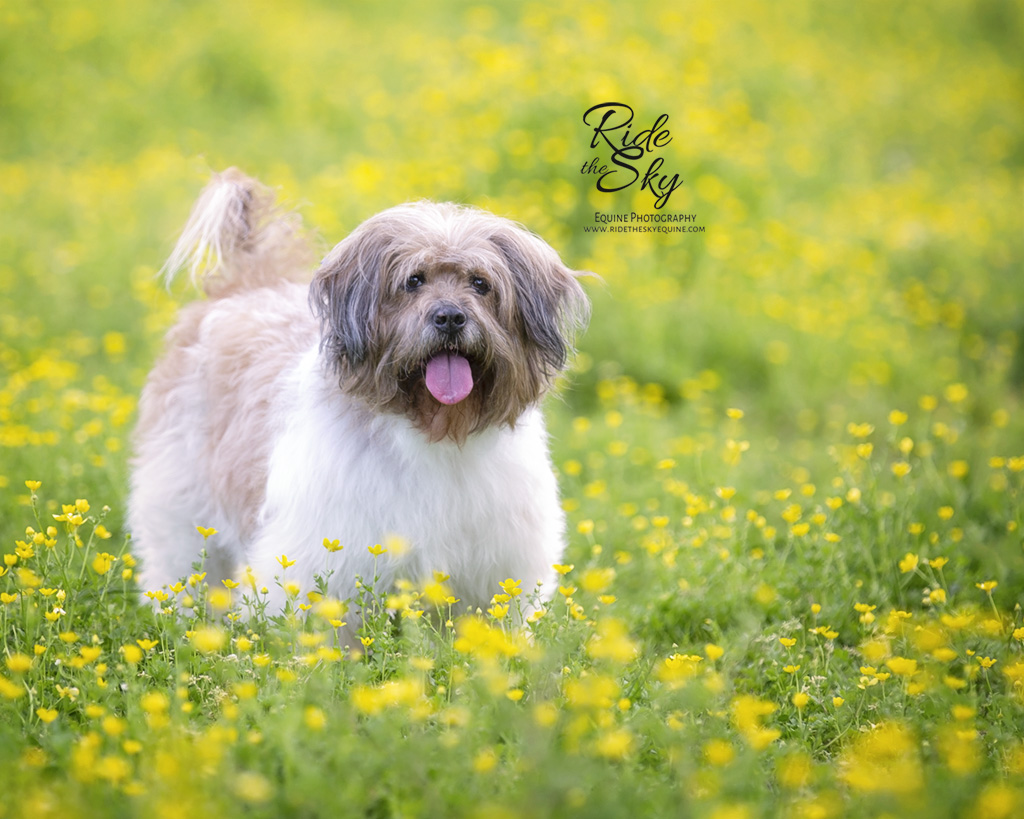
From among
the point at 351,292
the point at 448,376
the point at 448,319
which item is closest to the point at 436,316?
the point at 448,319

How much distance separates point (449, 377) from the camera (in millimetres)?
3076

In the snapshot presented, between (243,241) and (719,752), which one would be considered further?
(243,241)

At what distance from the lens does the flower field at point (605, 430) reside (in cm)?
227

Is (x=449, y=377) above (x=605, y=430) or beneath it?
above

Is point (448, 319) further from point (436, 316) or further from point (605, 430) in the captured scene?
point (605, 430)

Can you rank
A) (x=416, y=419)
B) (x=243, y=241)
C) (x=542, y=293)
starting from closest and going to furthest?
(x=416, y=419) → (x=542, y=293) → (x=243, y=241)

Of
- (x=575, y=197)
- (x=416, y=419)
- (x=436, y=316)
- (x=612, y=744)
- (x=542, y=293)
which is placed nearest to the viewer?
(x=612, y=744)

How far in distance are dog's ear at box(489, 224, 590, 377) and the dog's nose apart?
1.09 feet

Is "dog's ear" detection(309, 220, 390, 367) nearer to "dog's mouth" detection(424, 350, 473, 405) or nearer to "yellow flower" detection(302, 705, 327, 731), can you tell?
"dog's mouth" detection(424, 350, 473, 405)

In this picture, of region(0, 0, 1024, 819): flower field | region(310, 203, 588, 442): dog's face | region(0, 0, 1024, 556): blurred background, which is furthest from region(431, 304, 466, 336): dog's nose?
region(0, 0, 1024, 556): blurred background

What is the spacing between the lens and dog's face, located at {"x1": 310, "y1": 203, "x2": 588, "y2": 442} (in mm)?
3070

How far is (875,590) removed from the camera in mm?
3859

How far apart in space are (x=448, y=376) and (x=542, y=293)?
51cm

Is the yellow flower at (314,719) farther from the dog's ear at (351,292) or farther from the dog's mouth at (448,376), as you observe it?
the dog's ear at (351,292)
